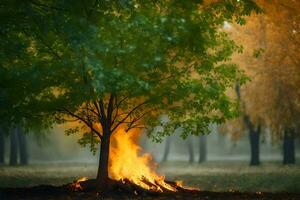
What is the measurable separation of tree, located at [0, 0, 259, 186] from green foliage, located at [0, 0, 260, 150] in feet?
0.10

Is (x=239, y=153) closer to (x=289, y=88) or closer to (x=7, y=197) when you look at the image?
(x=289, y=88)

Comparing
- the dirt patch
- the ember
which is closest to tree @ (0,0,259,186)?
Result: the dirt patch

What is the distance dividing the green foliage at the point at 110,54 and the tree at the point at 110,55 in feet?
0.10

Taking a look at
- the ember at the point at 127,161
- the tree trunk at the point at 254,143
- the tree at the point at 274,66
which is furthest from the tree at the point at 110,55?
the tree trunk at the point at 254,143

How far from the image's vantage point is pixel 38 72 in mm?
15516

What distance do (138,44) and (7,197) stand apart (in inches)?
246

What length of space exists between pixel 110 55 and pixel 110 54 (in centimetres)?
8

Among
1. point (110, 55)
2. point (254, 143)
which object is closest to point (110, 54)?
point (110, 55)

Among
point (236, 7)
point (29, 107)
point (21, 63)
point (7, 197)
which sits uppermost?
point (236, 7)

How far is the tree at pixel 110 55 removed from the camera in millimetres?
14562

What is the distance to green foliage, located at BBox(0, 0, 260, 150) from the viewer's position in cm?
1455

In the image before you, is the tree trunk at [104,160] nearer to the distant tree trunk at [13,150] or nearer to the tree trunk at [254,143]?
the tree trunk at [254,143]

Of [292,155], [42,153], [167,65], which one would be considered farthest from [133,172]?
[42,153]

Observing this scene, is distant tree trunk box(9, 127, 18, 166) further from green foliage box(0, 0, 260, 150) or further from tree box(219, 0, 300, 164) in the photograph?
green foliage box(0, 0, 260, 150)
